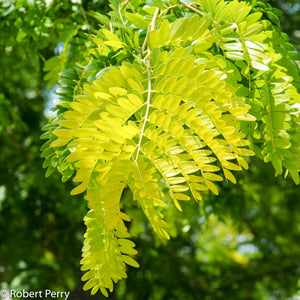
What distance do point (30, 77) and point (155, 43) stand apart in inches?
131

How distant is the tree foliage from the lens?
2.39 feet

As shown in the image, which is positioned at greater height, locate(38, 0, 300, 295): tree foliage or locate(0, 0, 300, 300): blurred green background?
locate(38, 0, 300, 295): tree foliage

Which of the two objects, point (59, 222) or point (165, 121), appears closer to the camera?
point (165, 121)

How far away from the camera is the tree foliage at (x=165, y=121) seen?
73 centimetres

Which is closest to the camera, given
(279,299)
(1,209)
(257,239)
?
(1,209)

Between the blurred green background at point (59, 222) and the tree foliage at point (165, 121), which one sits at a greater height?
the tree foliage at point (165, 121)

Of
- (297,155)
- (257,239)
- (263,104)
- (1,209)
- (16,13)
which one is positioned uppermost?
(16,13)

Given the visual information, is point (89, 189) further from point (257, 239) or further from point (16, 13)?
point (257, 239)

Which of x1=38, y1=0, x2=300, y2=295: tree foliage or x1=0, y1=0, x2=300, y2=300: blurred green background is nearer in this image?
x1=38, y1=0, x2=300, y2=295: tree foliage

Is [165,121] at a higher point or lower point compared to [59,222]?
higher

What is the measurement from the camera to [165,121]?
74 cm

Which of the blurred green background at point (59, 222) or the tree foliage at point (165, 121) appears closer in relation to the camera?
the tree foliage at point (165, 121)

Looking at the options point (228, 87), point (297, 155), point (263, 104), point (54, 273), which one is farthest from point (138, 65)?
point (54, 273)

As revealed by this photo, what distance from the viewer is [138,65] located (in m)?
0.81
